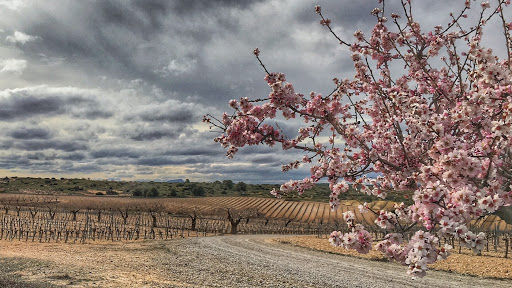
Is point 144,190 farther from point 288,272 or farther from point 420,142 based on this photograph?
point 420,142

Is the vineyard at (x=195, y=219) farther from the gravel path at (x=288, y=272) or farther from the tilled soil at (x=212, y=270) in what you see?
the gravel path at (x=288, y=272)

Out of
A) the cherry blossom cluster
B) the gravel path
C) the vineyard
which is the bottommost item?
the vineyard

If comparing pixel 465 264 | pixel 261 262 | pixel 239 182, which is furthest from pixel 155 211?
pixel 239 182

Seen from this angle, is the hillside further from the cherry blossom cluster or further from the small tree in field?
the cherry blossom cluster

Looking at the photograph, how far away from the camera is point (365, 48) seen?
10.8 meters

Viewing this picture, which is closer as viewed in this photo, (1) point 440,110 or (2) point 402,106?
(2) point 402,106

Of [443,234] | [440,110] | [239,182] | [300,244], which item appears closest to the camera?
[443,234]

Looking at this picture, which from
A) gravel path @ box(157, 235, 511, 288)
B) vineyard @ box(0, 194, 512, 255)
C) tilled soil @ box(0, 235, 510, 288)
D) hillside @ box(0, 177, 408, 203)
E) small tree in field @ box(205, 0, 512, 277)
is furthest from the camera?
hillside @ box(0, 177, 408, 203)

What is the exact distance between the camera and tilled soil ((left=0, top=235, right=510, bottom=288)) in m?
18.4

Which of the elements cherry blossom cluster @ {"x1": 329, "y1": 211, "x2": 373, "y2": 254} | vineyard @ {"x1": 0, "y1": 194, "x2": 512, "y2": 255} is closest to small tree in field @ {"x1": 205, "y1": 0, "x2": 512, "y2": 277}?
cherry blossom cluster @ {"x1": 329, "y1": 211, "x2": 373, "y2": 254}

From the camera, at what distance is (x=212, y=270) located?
22844 mm

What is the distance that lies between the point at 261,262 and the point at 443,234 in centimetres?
2309

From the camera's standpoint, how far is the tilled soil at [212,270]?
18.4 meters

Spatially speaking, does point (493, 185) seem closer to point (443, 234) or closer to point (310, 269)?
point (443, 234)
